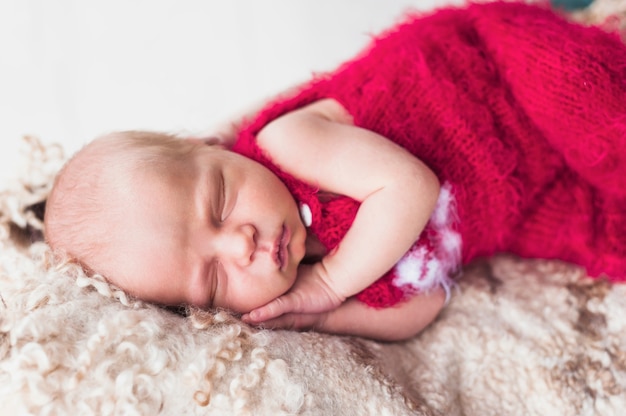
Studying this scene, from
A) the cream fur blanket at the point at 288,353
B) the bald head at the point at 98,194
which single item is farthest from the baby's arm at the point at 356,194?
the bald head at the point at 98,194

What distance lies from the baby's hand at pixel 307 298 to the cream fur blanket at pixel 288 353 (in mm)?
78

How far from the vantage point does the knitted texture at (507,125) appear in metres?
1.09

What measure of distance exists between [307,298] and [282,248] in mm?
102

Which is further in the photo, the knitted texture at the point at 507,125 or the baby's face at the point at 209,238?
the knitted texture at the point at 507,125

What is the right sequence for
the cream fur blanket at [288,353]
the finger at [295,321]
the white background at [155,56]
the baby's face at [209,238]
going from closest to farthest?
the cream fur blanket at [288,353]
the baby's face at [209,238]
the finger at [295,321]
the white background at [155,56]

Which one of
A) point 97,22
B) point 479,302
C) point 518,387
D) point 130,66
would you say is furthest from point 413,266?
point 97,22

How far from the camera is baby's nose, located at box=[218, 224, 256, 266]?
996 millimetres

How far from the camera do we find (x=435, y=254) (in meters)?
1.16

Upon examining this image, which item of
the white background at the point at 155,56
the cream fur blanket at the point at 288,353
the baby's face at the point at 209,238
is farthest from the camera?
the white background at the point at 155,56

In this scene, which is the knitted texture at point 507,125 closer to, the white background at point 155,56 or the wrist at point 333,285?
the wrist at point 333,285

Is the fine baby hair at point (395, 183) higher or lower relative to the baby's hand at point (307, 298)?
higher

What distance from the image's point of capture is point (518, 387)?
1.04 meters

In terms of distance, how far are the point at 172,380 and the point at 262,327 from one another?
0.23 meters

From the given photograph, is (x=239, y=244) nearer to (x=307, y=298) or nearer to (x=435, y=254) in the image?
(x=307, y=298)
